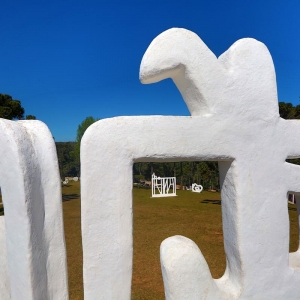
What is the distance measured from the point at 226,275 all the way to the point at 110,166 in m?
1.45

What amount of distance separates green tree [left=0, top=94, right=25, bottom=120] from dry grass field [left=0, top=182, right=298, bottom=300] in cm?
578

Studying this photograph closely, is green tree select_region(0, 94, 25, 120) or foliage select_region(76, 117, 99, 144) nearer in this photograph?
green tree select_region(0, 94, 25, 120)

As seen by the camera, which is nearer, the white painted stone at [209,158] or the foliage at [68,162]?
the white painted stone at [209,158]

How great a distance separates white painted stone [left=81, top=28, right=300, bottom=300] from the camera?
220cm

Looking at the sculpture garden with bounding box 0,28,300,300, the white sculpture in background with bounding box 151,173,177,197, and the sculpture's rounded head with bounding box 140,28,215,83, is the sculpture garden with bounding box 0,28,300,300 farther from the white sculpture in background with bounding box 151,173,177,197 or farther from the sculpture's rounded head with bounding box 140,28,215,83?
the white sculpture in background with bounding box 151,173,177,197

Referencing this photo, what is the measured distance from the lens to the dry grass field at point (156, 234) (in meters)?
6.16

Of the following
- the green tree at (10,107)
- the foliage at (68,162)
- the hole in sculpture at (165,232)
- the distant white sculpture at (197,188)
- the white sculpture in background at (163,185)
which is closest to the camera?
the hole in sculpture at (165,232)

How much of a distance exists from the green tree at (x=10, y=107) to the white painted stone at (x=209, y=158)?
15.0m

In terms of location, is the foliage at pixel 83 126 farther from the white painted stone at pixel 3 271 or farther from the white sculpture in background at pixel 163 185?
the white painted stone at pixel 3 271

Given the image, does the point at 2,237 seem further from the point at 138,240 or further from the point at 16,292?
the point at 138,240

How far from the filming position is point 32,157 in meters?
2.22

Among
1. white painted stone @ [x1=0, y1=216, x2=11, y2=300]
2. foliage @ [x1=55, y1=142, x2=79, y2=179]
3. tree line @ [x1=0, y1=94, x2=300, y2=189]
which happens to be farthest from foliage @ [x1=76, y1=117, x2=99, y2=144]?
white painted stone @ [x1=0, y1=216, x2=11, y2=300]

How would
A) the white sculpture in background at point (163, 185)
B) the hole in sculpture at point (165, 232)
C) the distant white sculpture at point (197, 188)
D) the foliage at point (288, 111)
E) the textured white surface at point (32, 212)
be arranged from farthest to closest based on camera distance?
the distant white sculpture at point (197, 188)
the white sculpture in background at point (163, 185)
the foliage at point (288, 111)
the hole in sculpture at point (165, 232)
the textured white surface at point (32, 212)

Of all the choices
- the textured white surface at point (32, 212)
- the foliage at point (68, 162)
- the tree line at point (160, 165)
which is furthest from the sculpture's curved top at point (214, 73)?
the foliage at point (68, 162)
